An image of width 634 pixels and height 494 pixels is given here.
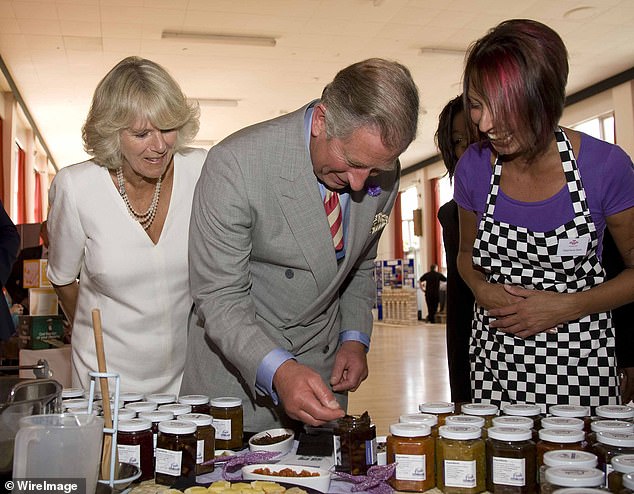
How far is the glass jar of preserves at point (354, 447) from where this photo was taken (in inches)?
55.5

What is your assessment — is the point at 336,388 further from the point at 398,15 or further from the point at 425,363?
the point at 398,15

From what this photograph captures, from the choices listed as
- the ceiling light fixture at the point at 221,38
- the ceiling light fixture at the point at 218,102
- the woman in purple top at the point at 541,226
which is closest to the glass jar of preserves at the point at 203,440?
the woman in purple top at the point at 541,226

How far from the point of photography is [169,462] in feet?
4.58

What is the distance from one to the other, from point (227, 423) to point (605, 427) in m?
0.75

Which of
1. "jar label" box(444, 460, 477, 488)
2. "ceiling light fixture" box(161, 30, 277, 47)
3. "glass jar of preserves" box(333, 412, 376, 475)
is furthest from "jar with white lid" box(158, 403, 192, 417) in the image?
"ceiling light fixture" box(161, 30, 277, 47)

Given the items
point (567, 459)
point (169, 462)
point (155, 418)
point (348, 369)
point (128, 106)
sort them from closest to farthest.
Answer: point (567, 459) < point (169, 462) < point (155, 418) < point (348, 369) < point (128, 106)

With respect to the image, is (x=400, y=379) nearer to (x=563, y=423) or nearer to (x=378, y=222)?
(x=378, y=222)

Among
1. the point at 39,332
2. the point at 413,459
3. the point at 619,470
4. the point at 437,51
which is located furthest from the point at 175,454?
the point at 437,51

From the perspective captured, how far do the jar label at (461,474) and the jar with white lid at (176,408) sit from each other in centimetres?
57

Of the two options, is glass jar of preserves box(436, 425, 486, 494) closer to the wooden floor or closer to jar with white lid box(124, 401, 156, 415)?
jar with white lid box(124, 401, 156, 415)

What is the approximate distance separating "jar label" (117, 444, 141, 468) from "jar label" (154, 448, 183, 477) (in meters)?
0.05

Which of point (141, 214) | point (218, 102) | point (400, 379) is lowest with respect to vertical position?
point (400, 379)

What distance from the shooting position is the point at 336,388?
6.35 feet

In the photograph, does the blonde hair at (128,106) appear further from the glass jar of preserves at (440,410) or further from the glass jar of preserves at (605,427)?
the glass jar of preserves at (605,427)
